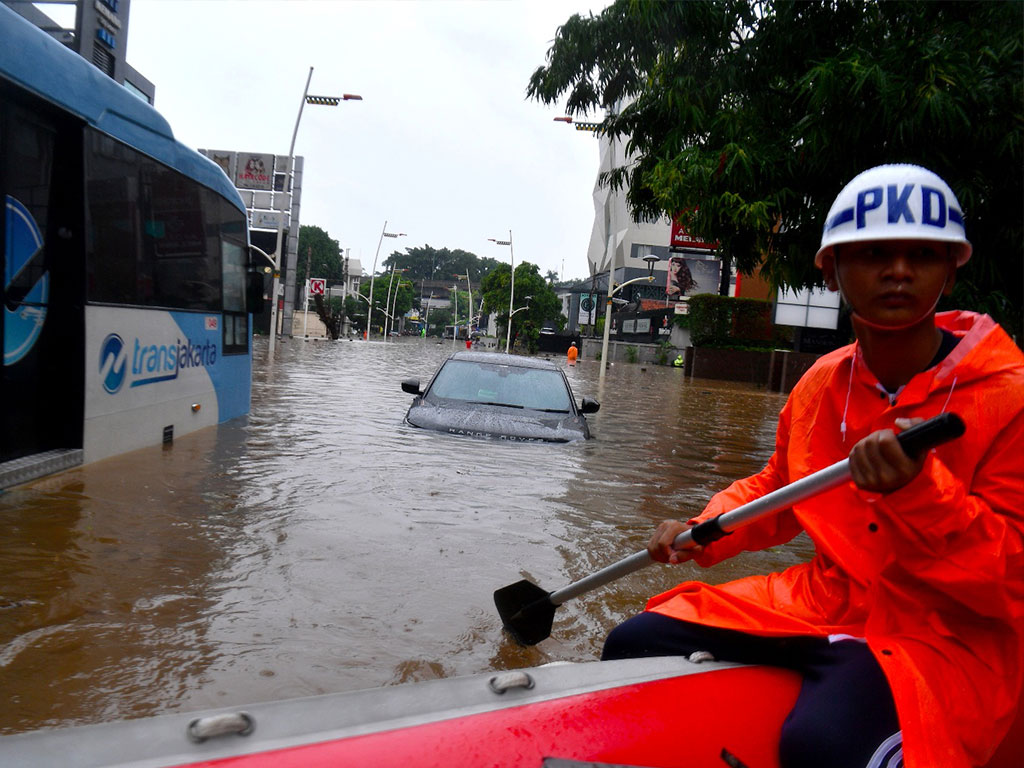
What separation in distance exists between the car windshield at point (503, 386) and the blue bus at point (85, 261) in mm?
2836

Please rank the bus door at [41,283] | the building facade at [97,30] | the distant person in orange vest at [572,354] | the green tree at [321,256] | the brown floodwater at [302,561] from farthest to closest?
the green tree at [321,256], the distant person in orange vest at [572,354], the building facade at [97,30], the bus door at [41,283], the brown floodwater at [302,561]

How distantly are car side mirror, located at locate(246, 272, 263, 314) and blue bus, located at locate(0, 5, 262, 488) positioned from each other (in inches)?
74.5

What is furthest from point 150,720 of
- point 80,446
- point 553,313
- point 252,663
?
point 553,313

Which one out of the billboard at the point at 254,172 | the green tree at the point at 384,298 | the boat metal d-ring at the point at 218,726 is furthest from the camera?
the green tree at the point at 384,298

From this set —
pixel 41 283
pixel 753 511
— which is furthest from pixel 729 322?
pixel 753 511

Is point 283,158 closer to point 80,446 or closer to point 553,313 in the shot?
point 553,313

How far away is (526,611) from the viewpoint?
11.1 ft

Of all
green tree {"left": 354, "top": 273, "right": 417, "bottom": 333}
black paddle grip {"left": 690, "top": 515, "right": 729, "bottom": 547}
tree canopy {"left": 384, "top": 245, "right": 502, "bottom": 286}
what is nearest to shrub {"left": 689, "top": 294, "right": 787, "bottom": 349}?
black paddle grip {"left": 690, "top": 515, "right": 729, "bottom": 547}

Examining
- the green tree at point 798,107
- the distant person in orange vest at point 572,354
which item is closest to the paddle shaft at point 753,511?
the green tree at point 798,107

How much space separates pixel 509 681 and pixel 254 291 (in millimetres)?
9778

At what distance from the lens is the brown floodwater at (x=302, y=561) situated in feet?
11.6

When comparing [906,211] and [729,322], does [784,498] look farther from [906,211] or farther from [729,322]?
[729,322]

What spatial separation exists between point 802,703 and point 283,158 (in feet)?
209

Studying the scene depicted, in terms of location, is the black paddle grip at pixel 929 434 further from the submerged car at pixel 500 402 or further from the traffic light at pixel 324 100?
the traffic light at pixel 324 100
